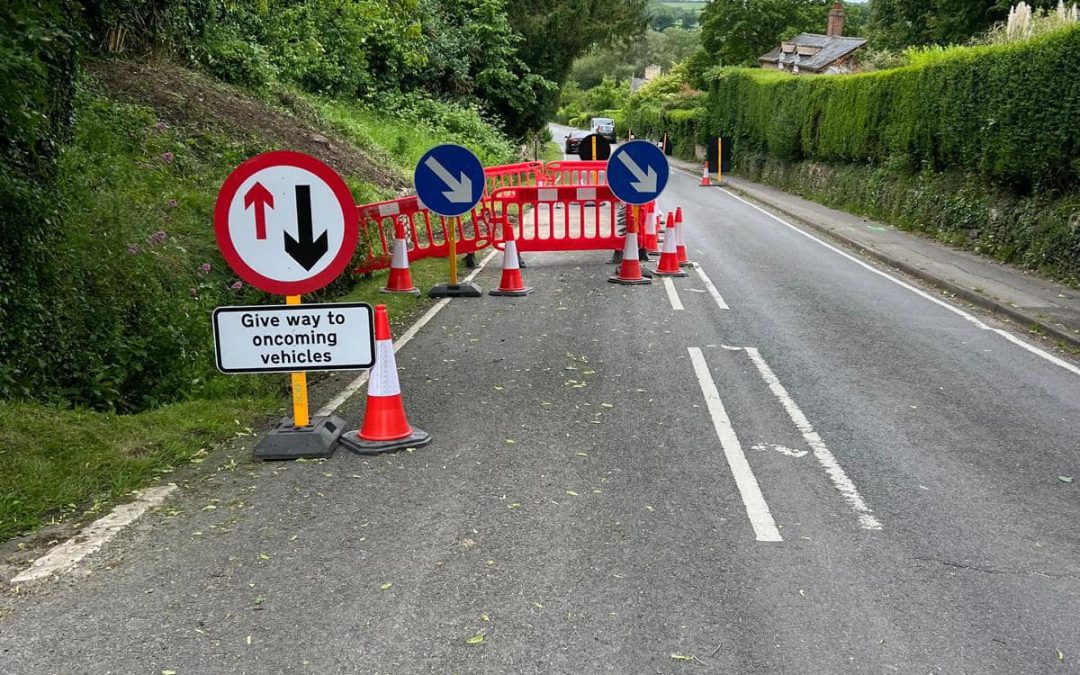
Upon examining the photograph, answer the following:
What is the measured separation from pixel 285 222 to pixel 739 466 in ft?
10.6

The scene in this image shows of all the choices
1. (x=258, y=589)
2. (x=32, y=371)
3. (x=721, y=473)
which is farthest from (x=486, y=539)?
(x=32, y=371)

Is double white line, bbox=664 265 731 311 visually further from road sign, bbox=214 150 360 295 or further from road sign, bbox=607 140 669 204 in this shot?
road sign, bbox=214 150 360 295

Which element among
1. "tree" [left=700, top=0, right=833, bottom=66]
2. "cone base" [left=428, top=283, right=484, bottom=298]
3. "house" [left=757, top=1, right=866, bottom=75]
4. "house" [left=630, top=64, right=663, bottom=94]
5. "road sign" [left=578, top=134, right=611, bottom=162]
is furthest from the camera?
"house" [left=630, top=64, right=663, bottom=94]

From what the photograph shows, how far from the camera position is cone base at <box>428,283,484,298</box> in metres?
11.5

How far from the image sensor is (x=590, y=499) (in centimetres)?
504

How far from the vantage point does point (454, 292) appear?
11578mm

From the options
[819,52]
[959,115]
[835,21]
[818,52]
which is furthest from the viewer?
[835,21]

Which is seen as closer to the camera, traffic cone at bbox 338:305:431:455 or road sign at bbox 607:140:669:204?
traffic cone at bbox 338:305:431:455

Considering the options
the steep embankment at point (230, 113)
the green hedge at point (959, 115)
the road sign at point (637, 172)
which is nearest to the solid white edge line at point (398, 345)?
the road sign at point (637, 172)

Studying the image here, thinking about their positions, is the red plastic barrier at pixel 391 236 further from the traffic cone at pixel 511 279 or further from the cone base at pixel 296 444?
the cone base at pixel 296 444

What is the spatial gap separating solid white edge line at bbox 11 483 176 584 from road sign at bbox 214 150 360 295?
4.56ft

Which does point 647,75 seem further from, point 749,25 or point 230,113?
point 230,113

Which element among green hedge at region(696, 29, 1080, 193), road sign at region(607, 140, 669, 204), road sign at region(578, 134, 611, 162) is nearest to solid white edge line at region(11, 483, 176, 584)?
road sign at region(607, 140, 669, 204)

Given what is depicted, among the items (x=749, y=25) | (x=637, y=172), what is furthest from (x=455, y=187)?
(x=749, y=25)
